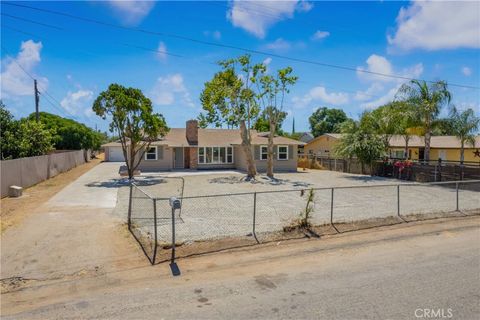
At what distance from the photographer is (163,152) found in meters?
32.2

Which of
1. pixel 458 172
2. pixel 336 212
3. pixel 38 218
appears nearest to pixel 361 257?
pixel 336 212

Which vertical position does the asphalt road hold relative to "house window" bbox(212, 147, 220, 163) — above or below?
below

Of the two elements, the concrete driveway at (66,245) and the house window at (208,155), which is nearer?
the concrete driveway at (66,245)

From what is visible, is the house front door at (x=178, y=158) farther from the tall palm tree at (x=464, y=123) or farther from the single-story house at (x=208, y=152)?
the tall palm tree at (x=464, y=123)

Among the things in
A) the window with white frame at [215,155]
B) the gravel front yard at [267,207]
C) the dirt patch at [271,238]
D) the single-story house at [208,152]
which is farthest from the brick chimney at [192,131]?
the dirt patch at [271,238]

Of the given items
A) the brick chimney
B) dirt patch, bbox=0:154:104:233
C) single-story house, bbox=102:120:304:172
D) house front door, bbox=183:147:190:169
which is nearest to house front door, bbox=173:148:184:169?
single-story house, bbox=102:120:304:172

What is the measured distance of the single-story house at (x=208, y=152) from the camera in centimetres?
3195

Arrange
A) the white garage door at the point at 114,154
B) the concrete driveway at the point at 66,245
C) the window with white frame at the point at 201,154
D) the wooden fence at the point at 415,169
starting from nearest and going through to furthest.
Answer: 1. the concrete driveway at the point at 66,245
2. the wooden fence at the point at 415,169
3. the window with white frame at the point at 201,154
4. the white garage door at the point at 114,154

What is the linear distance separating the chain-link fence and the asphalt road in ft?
3.27

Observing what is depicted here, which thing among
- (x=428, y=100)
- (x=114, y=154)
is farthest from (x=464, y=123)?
(x=114, y=154)

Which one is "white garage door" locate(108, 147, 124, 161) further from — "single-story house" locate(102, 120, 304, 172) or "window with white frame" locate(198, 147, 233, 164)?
"window with white frame" locate(198, 147, 233, 164)

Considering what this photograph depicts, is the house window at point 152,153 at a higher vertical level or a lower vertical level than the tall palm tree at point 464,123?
lower

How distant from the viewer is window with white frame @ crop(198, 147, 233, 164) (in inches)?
1326

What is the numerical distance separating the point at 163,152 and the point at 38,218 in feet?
67.9
